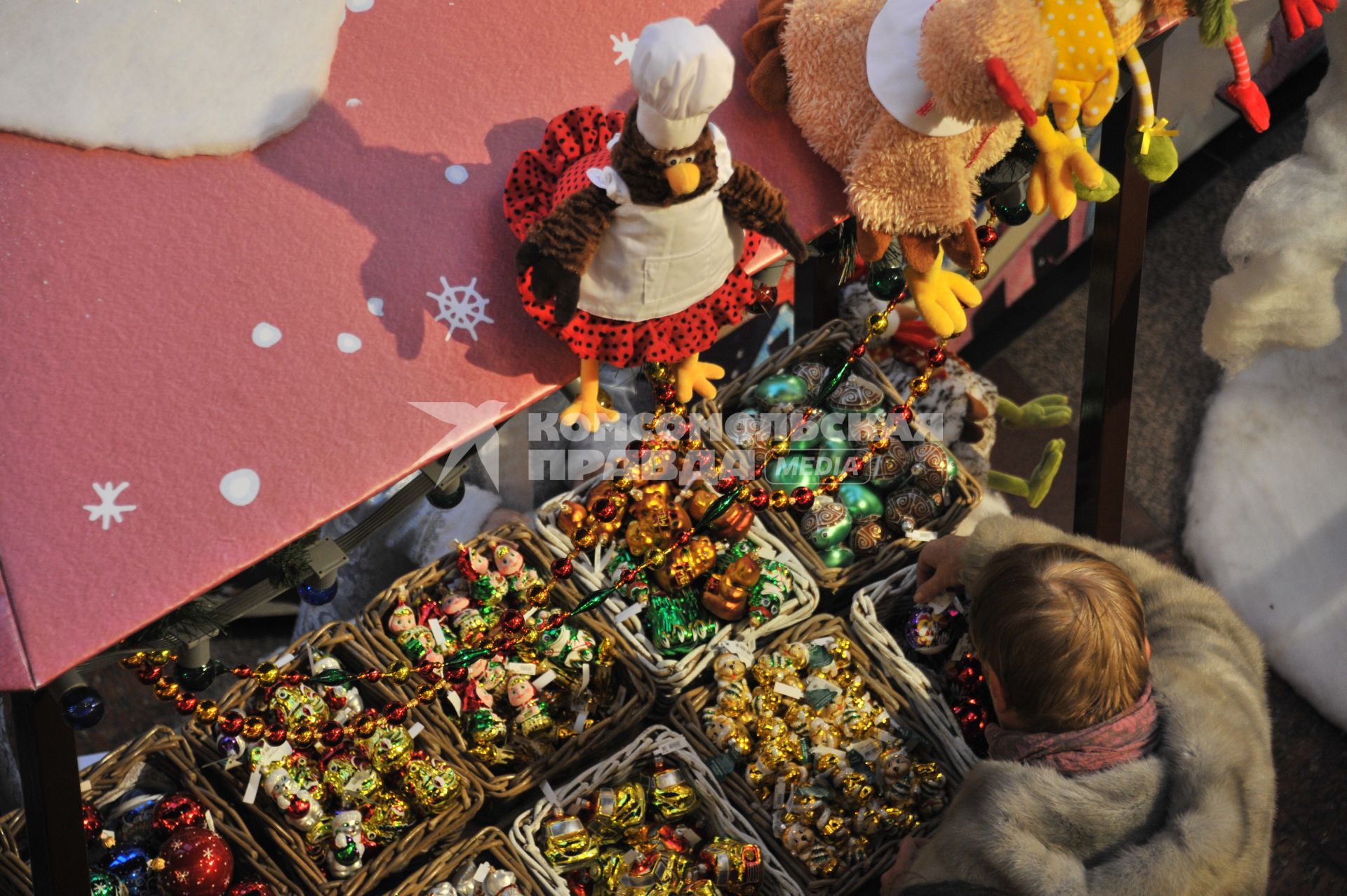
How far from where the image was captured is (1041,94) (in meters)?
1.07

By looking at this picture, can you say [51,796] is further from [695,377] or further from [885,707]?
[885,707]

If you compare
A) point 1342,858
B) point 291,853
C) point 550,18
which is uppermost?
point 550,18

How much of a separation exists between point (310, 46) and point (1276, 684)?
204 cm

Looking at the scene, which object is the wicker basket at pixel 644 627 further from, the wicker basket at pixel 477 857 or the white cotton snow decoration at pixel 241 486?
the white cotton snow decoration at pixel 241 486

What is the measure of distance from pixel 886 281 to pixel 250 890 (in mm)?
1094

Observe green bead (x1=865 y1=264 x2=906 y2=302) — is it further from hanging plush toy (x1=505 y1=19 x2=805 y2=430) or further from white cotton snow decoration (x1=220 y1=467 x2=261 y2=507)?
white cotton snow decoration (x1=220 y1=467 x2=261 y2=507)

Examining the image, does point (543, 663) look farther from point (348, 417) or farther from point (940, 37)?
point (940, 37)

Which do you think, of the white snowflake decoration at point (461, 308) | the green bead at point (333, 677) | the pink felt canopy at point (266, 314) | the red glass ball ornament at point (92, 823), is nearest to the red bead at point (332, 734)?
the green bead at point (333, 677)

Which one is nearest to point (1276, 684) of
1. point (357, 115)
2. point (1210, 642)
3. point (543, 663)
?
point (1210, 642)

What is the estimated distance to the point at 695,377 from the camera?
1.31 metres

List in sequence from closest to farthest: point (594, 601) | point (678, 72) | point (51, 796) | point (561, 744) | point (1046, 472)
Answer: point (678, 72) → point (51, 796) → point (594, 601) → point (561, 744) → point (1046, 472)

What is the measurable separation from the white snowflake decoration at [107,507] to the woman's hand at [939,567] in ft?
3.41

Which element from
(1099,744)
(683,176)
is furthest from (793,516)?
(683,176)

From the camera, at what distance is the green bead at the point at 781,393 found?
70.6 inches
